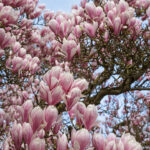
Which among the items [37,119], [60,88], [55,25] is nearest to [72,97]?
[60,88]

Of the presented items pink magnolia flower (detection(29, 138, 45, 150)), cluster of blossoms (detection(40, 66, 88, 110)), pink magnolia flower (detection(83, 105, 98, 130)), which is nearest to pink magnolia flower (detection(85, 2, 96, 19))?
cluster of blossoms (detection(40, 66, 88, 110))

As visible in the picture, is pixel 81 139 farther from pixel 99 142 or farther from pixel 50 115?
pixel 50 115

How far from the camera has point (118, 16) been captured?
2.95 metres

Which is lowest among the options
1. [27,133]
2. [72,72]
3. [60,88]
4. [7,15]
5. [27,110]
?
[27,133]

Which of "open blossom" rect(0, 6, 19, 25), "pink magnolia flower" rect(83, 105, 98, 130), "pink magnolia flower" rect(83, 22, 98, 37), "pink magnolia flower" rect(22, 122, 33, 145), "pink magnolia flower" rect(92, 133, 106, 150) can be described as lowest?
"pink magnolia flower" rect(92, 133, 106, 150)

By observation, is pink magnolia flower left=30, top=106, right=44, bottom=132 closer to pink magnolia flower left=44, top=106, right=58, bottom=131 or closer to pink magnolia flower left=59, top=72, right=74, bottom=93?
pink magnolia flower left=44, top=106, right=58, bottom=131

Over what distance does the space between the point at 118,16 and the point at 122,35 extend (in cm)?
26

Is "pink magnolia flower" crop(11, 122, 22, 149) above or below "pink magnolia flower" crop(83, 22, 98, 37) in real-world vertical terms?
below

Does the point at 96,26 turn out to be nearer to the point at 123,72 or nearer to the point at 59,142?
the point at 123,72

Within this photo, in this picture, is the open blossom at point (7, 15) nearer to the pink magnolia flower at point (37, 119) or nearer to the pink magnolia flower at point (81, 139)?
the pink magnolia flower at point (37, 119)

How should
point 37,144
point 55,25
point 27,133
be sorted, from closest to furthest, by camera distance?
point 37,144 → point 27,133 → point 55,25

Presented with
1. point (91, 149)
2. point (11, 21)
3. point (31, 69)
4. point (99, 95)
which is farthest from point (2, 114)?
point (91, 149)

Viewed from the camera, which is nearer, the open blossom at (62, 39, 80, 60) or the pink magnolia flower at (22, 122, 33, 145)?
the pink magnolia flower at (22, 122, 33, 145)

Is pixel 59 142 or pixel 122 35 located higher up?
pixel 122 35
